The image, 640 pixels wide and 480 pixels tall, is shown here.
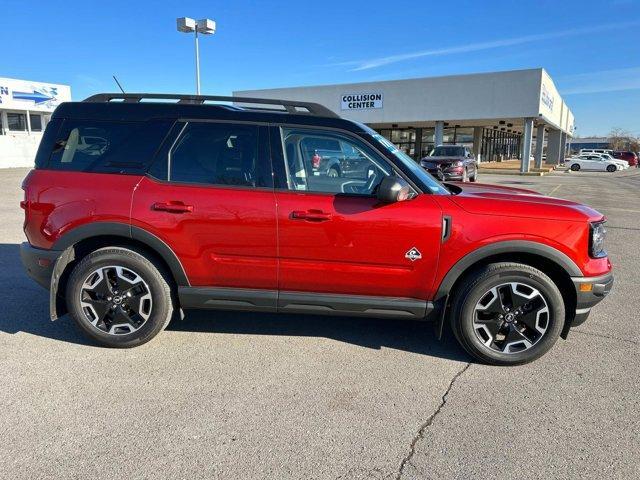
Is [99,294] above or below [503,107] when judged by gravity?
below

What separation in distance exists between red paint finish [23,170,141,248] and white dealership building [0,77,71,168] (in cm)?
3034

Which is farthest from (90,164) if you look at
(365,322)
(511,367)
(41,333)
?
(511,367)

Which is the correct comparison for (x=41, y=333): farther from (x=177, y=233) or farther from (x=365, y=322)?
(x=365, y=322)

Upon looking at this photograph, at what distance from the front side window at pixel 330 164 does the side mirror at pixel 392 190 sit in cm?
19

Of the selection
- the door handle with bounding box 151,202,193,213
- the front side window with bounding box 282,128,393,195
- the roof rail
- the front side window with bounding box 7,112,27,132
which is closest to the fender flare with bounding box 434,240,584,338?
the front side window with bounding box 282,128,393,195

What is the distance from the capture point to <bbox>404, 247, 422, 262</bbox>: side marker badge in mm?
3537

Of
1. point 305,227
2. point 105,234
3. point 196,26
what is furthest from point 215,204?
point 196,26

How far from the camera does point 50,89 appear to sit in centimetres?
3522

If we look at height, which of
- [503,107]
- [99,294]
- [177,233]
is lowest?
[99,294]

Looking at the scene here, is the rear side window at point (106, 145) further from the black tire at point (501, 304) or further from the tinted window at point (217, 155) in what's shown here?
the black tire at point (501, 304)

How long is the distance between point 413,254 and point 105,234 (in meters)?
2.40

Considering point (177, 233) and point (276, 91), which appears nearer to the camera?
point (177, 233)

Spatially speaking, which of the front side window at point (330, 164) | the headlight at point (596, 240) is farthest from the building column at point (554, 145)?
the front side window at point (330, 164)

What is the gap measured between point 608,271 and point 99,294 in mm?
4010
